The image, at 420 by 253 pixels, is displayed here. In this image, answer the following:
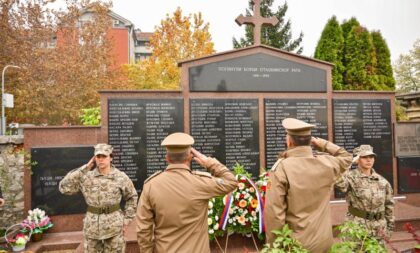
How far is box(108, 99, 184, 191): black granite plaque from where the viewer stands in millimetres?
5543

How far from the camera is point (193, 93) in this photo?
593 cm

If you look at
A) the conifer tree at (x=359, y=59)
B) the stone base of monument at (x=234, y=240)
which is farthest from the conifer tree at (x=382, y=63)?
the stone base of monument at (x=234, y=240)

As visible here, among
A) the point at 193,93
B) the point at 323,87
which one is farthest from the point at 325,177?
the point at 323,87

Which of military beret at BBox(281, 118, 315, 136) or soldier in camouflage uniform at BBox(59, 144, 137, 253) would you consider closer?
military beret at BBox(281, 118, 315, 136)

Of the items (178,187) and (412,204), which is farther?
(412,204)

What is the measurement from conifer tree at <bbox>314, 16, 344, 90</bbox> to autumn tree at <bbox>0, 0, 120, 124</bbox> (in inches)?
441

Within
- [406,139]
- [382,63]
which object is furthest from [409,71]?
[406,139]

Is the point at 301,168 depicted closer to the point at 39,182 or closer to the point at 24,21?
the point at 39,182

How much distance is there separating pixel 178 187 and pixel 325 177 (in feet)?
4.44

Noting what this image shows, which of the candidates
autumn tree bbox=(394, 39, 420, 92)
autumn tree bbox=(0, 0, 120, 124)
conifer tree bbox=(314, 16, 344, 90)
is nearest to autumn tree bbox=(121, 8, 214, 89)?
autumn tree bbox=(0, 0, 120, 124)

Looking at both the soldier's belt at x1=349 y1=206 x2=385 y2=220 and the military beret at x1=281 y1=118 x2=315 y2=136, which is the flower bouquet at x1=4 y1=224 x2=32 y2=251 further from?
the soldier's belt at x1=349 y1=206 x2=385 y2=220

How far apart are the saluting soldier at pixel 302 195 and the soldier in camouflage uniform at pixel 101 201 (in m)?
1.95

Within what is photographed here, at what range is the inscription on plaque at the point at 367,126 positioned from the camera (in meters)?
6.42

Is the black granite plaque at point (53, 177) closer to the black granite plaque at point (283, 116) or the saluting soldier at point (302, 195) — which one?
the black granite plaque at point (283, 116)
